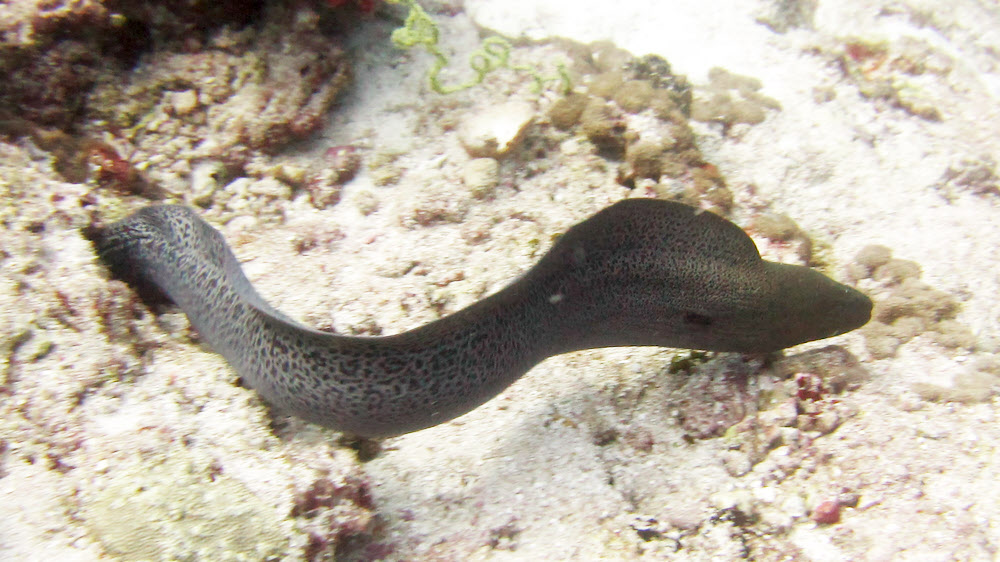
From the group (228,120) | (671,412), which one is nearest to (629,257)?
(671,412)

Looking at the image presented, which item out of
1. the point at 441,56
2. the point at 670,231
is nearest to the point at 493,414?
the point at 670,231

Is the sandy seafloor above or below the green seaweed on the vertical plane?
below

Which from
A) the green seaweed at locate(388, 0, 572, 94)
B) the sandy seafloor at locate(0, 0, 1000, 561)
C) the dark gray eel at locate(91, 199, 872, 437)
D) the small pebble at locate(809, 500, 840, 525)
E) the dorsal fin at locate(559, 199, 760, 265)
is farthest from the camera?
the green seaweed at locate(388, 0, 572, 94)

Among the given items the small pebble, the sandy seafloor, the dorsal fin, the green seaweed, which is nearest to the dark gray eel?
the dorsal fin

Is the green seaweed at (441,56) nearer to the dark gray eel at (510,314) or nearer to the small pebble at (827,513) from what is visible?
the dark gray eel at (510,314)

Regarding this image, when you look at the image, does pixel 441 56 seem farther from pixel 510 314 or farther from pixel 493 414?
pixel 493 414

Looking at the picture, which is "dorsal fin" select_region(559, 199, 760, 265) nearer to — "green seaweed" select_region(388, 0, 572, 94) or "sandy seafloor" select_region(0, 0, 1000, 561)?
"sandy seafloor" select_region(0, 0, 1000, 561)

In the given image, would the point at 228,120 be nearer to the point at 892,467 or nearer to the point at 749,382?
the point at 749,382
